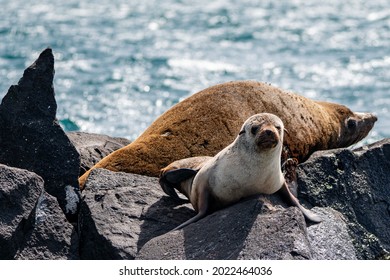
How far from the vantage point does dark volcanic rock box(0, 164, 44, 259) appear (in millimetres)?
7086

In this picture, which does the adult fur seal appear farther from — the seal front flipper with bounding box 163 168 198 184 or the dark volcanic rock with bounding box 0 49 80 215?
the dark volcanic rock with bounding box 0 49 80 215

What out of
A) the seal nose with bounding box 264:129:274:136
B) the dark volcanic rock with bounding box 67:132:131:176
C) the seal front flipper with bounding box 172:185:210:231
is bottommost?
the dark volcanic rock with bounding box 67:132:131:176

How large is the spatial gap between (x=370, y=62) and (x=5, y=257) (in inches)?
844

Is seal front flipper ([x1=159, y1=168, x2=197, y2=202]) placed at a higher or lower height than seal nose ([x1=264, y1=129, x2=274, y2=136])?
lower

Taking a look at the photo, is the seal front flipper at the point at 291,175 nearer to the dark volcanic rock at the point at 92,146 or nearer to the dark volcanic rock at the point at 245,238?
the dark volcanic rock at the point at 245,238

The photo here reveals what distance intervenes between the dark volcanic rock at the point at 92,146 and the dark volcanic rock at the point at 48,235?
2599 mm

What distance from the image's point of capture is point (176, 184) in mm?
8578

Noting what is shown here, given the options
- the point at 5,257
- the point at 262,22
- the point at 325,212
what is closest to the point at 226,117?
the point at 325,212

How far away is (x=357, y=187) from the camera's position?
877 centimetres

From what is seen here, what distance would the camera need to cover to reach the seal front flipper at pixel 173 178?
8.47 meters

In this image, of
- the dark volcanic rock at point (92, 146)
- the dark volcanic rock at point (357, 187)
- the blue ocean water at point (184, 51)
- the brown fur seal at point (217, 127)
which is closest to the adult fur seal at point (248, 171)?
the dark volcanic rock at point (357, 187)

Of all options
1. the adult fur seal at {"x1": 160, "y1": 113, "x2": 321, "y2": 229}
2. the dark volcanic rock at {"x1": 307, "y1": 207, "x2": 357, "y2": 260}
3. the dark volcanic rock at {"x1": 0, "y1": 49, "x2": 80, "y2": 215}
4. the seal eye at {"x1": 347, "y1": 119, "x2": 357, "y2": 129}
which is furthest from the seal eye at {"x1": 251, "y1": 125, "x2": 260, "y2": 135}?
the seal eye at {"x1": 347, "y1": 119, "x2": 357, "y2": 129}

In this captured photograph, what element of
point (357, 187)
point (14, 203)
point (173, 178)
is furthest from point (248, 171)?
point (14, 203)

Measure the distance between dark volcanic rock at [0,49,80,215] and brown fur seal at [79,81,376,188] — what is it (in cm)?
98
